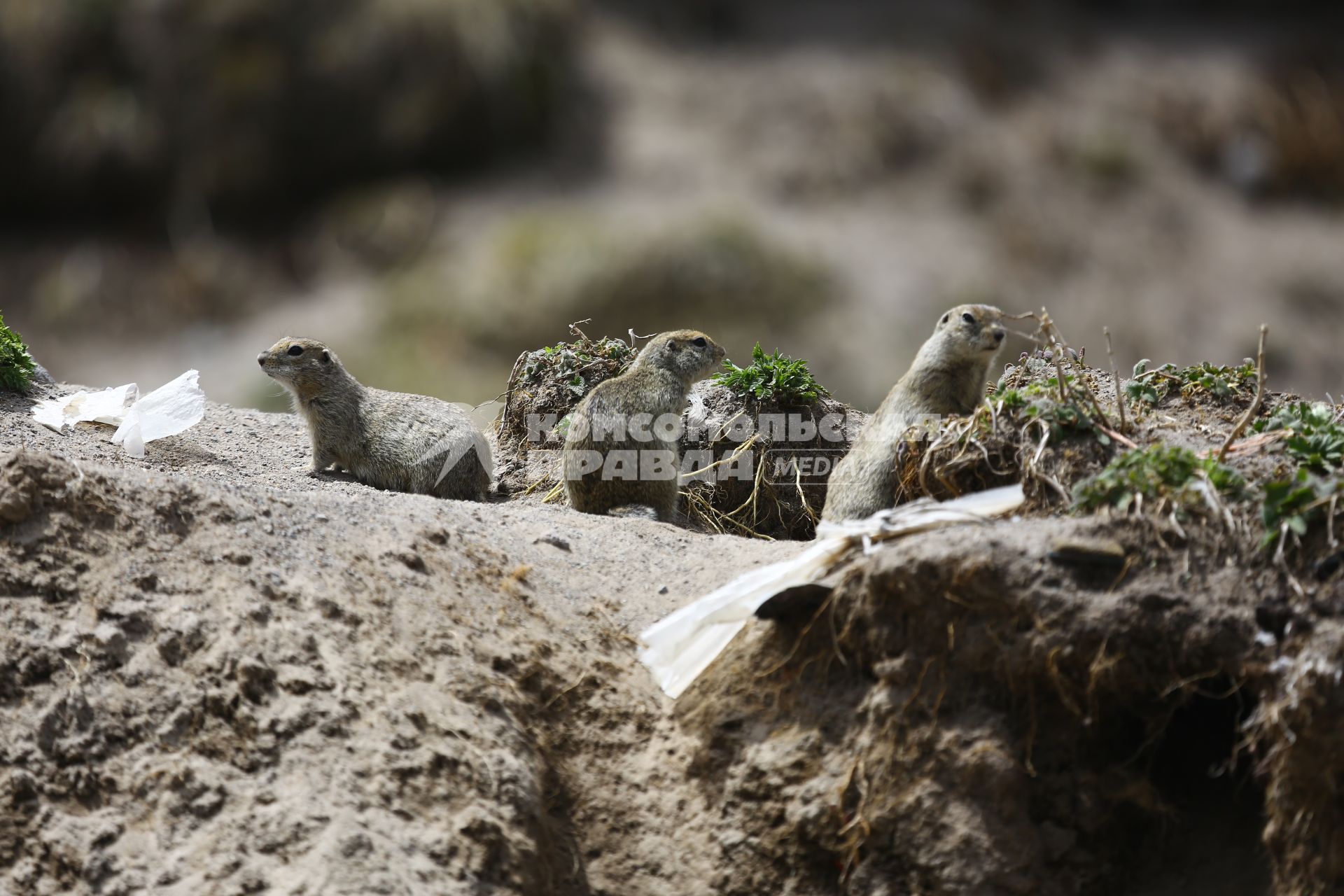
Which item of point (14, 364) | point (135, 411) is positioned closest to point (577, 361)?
point (135, 411)

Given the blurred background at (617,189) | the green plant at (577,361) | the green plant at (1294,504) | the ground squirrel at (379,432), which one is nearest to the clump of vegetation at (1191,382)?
the green plant at (1294,504)

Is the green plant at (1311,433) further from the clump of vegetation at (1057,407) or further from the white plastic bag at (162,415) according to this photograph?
the white plastic bag at (162,415)

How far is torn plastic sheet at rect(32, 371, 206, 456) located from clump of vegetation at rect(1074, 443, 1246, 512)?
5167mm

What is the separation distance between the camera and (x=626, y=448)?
23.7 feet

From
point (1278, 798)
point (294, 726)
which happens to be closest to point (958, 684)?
point (1278, 798)

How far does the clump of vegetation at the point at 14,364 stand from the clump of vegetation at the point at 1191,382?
6403mm

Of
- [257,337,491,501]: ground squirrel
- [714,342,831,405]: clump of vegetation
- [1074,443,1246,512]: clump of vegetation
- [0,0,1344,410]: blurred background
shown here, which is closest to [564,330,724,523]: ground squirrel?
[714,342,831,405]: clump of vegetation

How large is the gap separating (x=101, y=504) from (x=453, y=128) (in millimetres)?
15755

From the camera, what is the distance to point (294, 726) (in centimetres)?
451

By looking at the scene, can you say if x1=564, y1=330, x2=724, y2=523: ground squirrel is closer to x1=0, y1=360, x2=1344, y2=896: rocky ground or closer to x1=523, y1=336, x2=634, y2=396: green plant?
x1=523, y1=336, x2=634, y2=396: green plant

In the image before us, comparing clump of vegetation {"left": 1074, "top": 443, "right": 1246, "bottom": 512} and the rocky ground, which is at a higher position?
clump of vegetation {"left": 1074, "top": 443, "right": 1246, "bottom": 512}

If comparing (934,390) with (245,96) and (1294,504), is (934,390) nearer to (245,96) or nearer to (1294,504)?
(1294,504)

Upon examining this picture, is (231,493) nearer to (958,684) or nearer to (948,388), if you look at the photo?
(958,684)

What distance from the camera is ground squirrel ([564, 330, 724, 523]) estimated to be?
719cm
